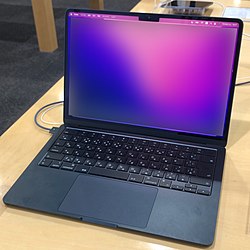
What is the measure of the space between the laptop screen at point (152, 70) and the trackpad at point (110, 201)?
0.51ft

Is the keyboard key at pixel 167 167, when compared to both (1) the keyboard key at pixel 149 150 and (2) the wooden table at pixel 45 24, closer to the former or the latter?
(1) the keyboard key at pixel 149 150

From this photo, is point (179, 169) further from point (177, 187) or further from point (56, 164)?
point (56, 164)

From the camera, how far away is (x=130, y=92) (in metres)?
0.70

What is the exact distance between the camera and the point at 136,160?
65cm

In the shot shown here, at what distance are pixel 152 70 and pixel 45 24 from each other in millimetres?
2283

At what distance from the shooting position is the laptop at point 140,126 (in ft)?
1.88

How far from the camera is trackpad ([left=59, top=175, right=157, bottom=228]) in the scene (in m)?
0.55

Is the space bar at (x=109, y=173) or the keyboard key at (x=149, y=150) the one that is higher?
the keyboard key at (x=149, y=150)

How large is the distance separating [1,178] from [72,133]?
0.54 feet

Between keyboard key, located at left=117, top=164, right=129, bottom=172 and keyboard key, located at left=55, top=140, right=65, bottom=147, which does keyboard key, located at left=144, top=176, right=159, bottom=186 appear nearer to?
keyboard key, located at left=117, top=164, right=129, bottom=172

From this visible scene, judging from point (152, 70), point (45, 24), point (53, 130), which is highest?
point (152, 70)

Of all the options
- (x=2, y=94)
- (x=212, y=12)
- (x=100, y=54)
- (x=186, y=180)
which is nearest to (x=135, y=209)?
(x=186, y=180)

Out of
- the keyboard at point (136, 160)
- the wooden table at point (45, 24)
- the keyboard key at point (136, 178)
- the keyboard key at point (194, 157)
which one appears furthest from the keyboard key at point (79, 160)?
the wooden table at point (45, 24)

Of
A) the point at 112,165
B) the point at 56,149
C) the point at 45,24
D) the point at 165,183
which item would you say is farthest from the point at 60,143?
the point at 45,24
